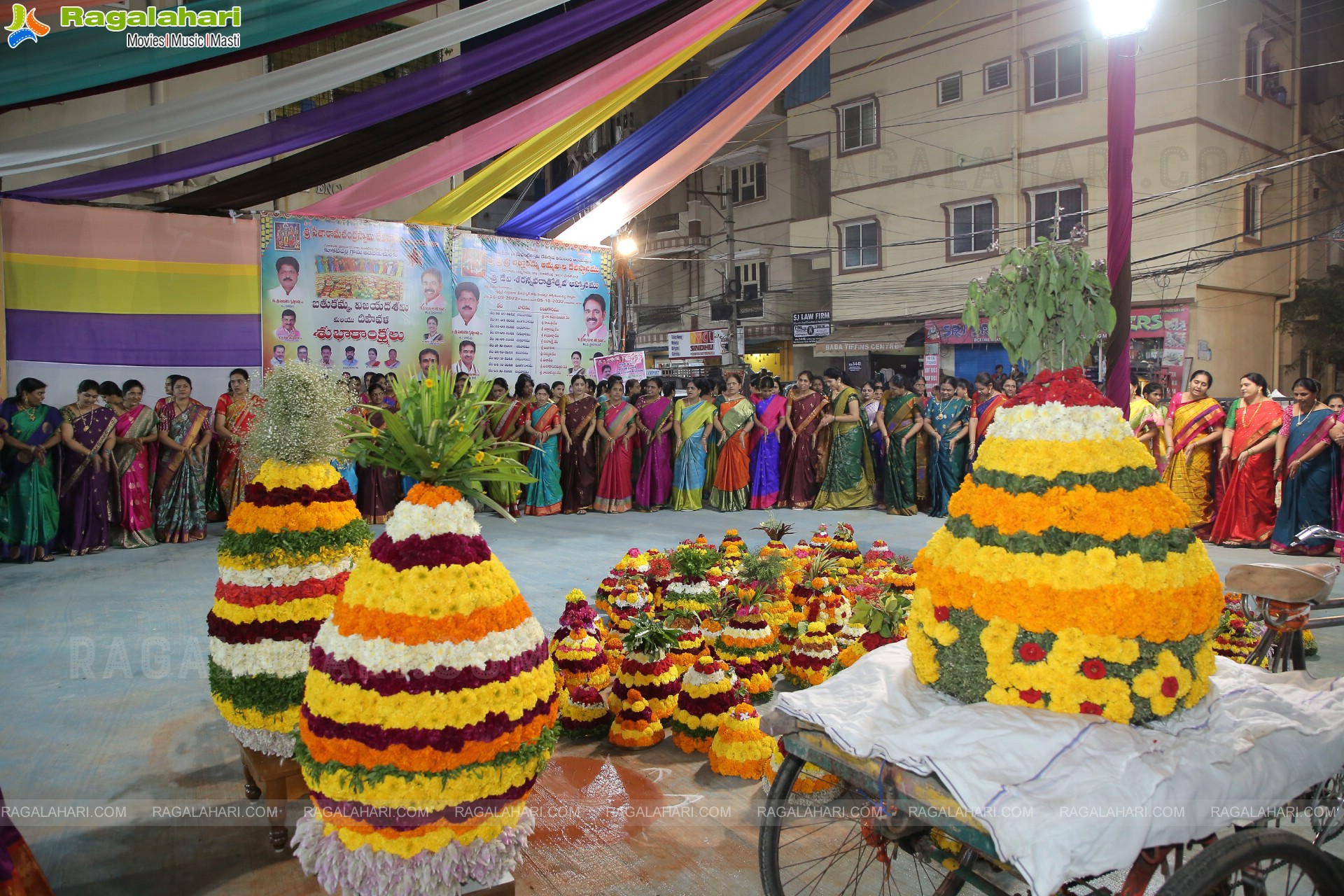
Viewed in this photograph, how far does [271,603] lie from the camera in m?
3.04

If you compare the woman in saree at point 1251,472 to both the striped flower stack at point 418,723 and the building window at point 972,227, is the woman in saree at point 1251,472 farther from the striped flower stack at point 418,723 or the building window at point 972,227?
the building window at point 972,227

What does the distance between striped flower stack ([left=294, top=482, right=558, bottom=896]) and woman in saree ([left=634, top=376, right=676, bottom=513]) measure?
25.9ft

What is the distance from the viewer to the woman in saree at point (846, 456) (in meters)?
10.2

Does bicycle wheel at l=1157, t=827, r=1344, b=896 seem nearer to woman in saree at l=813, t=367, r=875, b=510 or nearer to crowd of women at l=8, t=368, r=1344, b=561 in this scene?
crowd of women at l=8, t=368, r=1344, b=561

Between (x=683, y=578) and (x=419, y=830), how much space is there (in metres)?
2.29

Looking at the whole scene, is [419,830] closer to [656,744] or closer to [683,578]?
[656,744]

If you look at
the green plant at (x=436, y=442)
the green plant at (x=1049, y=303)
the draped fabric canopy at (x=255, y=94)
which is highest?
the draped fabric canopy at (x=255, y=94)

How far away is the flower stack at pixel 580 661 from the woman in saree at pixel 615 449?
6072 millimetres

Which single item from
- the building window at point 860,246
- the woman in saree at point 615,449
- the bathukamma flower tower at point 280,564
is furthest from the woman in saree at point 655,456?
the building window at point 860,246

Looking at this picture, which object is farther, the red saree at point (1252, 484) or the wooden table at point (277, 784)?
the red saree at point (1252, 484)

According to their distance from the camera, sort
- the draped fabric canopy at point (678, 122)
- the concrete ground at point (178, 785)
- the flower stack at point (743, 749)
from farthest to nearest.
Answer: the draped fabric canopy at point (678, 122) < the flower stack at point (743, 749) < the concrete ground at point (178, 785)

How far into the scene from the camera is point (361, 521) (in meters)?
3.39

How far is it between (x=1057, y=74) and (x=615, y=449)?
1270 centimetres

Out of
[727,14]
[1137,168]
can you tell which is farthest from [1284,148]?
[727,14]
